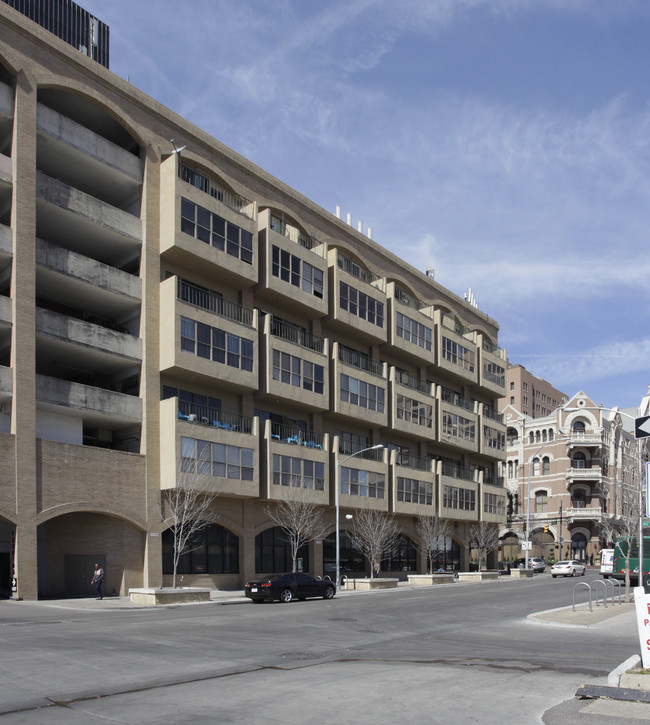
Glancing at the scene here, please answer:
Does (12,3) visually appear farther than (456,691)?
Yes

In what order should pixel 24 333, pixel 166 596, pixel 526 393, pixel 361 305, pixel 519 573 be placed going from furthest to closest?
pixel 526 393 < pixel 519 573 < pixel 361 305 < pixel 24 333 < pixel 166 596

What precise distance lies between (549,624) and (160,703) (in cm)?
1537

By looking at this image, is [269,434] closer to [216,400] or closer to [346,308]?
[216,400]

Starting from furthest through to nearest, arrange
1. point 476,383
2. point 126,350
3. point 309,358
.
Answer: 1. point 476,383
2. point 309,358
3. point 126,350

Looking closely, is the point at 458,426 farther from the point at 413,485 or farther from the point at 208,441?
the point at 208,441

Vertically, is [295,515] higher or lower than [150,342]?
lower

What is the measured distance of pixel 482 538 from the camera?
68250mm

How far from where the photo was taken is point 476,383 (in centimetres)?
7312

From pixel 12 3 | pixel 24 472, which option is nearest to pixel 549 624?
pixel 24 472

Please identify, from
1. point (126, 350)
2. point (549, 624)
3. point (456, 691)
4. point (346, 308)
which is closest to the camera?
point (456, 691)

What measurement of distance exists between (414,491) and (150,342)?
88.2 feet

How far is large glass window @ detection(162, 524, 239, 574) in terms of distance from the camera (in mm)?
41625

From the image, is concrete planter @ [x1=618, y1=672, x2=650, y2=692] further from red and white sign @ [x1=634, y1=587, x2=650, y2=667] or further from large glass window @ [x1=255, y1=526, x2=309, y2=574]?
large glass window @ [x1=255, y1=526, x2=309, y2=574]

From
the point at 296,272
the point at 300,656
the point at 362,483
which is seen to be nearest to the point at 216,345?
the point at 296,272
